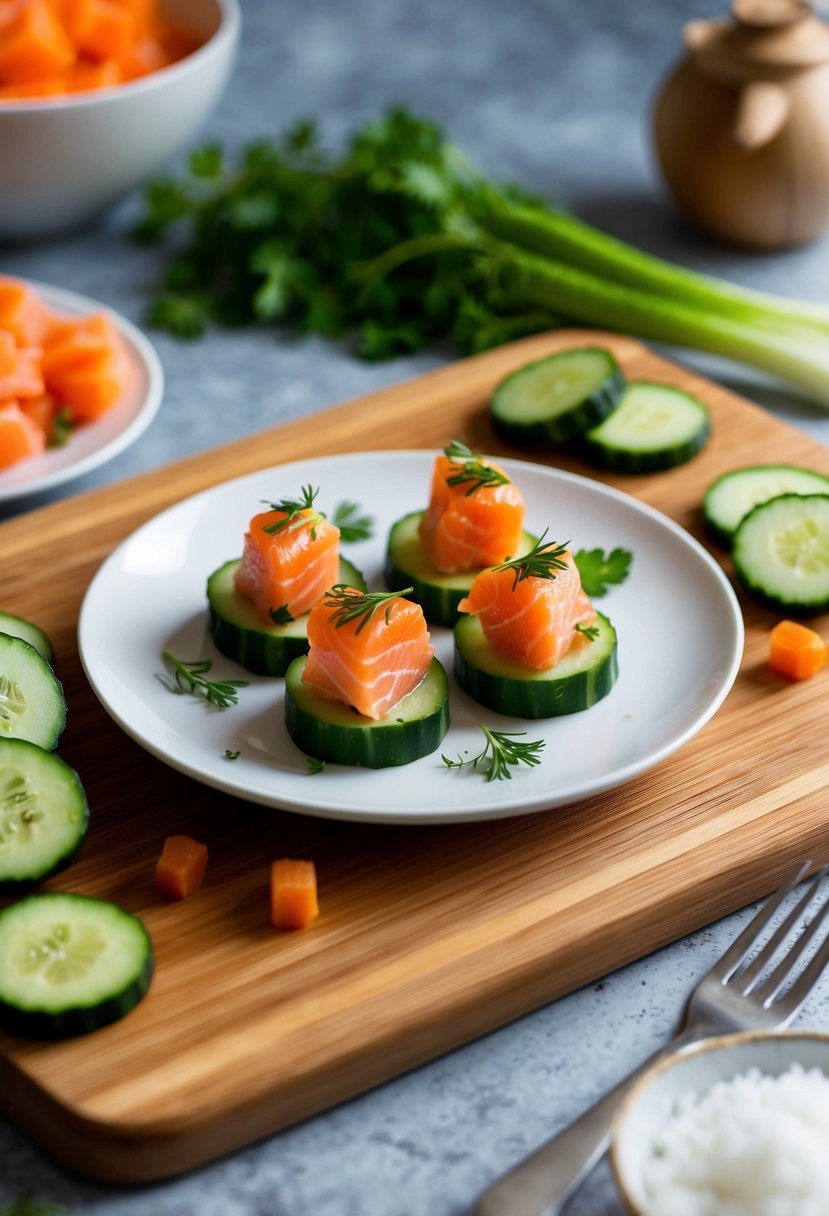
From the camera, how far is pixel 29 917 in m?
2.61

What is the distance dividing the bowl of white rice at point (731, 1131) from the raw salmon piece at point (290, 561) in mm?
1336

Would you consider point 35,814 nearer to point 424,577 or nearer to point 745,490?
point 424,577

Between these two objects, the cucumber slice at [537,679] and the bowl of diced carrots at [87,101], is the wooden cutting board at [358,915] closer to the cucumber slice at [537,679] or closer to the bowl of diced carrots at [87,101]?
the cucumber slice at [537,679]

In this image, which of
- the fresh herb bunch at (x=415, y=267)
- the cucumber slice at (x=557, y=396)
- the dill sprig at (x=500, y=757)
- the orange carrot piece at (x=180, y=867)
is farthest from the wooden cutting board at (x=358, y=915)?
the fresh herb bunch at (x=415, y=267)

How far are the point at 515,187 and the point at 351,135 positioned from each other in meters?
0.97

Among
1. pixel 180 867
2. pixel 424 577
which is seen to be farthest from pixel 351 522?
pixel 180 867

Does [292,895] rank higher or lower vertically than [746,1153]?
lower

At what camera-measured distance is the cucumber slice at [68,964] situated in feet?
8.20

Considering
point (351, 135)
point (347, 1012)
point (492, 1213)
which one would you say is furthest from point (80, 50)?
point (492, 1213)

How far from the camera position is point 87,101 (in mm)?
4867

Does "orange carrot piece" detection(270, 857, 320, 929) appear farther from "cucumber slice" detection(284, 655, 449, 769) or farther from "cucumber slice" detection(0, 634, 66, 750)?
"cucumber slice" detection(0, 634, 66, 750)

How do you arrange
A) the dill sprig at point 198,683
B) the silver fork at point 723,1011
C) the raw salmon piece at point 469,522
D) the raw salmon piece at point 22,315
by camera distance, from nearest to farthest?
the silver fork at point 723,1011, the dill sprig at point 198,683, the raw salmon piece at point 469,522, the raw salmon piece at point 22,315

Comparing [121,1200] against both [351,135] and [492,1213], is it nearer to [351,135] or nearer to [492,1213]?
[492,1213]

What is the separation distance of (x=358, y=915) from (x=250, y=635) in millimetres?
717
